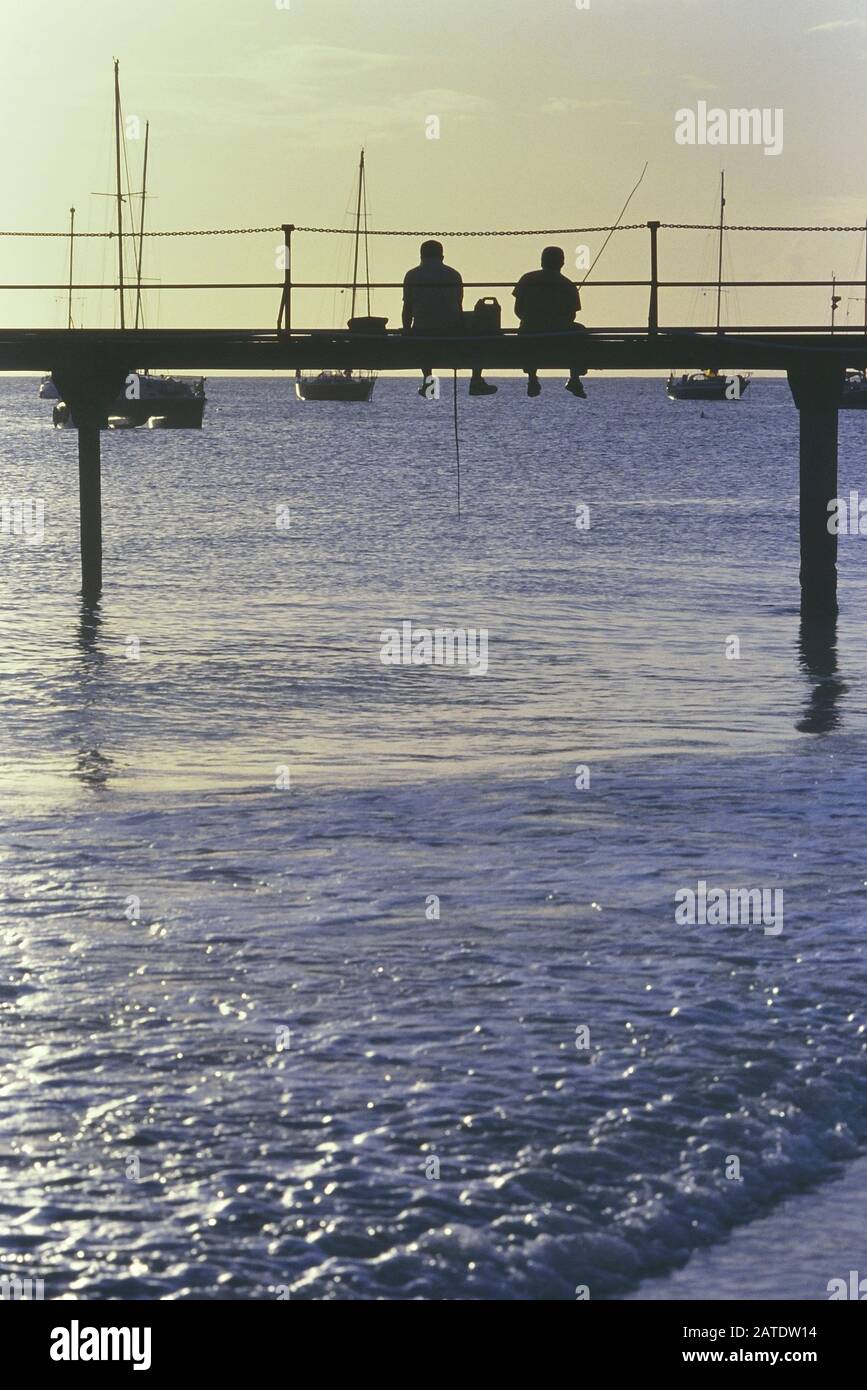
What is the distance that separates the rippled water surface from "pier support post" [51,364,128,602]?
258 cm

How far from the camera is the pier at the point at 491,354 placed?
21.8 m

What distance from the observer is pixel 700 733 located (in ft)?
57.0

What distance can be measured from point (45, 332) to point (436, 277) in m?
6.73

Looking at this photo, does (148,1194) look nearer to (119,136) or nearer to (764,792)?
(764,792)

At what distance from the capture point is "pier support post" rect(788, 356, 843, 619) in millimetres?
24109

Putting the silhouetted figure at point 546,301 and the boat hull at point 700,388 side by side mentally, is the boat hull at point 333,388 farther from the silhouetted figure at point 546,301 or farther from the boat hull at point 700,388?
the silhouetted figure at point 546,301

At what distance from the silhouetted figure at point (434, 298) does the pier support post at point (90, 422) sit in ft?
16.9

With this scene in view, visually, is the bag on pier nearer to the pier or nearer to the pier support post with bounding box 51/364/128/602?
the pier

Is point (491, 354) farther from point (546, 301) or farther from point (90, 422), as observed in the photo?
point (90, 422)

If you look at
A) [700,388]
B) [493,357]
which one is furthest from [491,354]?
[700,388]

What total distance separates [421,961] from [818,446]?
51.7 ft

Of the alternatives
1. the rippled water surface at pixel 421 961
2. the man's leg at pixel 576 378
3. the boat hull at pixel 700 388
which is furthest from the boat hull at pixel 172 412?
the man's leg at pixel 576 378

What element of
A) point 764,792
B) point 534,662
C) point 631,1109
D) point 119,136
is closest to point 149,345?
point 534,662
